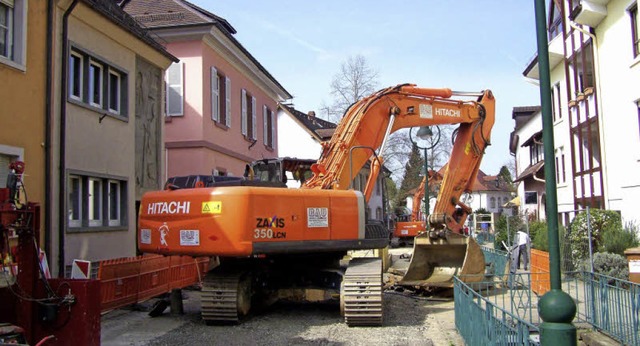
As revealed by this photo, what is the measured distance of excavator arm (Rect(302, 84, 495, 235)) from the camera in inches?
433

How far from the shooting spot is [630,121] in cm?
1736

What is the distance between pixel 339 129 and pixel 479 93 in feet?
14.9

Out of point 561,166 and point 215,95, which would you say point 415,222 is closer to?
point 561,166

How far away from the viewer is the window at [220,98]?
19391 millimetres

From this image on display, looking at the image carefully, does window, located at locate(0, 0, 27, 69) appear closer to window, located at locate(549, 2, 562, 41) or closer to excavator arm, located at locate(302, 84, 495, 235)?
excavator arm, located at locate(302, 84, 495, 235)

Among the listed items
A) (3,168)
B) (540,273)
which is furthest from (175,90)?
(540,273)

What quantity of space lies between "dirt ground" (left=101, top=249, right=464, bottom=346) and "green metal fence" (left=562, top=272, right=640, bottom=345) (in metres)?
2.15

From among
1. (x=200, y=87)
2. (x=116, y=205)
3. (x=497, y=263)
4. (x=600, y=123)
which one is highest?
(x=200, y=87)

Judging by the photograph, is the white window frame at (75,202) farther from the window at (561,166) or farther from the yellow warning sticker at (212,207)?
the window at (561,166)

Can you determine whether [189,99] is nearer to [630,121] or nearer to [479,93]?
[479,93]

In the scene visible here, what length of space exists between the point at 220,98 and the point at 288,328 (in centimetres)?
1184

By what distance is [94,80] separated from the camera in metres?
13.7

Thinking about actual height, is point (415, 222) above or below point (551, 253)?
above

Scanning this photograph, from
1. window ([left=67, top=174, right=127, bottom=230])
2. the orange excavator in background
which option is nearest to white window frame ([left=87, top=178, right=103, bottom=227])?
window ([left=67, top=174, right=127, bottom=230])
